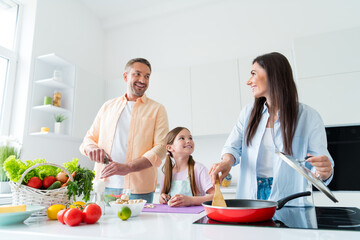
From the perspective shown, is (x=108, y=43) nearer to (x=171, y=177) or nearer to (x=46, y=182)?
(x=171, y=177)

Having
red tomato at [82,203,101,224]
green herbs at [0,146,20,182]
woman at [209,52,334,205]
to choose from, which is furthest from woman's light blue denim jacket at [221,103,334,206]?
green herbs at [0,146,20,182]

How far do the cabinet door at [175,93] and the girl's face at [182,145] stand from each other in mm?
912

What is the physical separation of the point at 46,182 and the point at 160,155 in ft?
2.36

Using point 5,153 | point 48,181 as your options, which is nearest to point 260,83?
point 48,181

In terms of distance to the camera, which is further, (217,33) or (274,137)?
(217,33)

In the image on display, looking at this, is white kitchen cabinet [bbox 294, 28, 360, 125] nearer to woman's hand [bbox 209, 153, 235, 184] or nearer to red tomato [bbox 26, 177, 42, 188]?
woman's hand [bbox 209, 153, 235, 184]

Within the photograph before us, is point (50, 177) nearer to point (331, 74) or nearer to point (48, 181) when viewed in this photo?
point (48, 181)

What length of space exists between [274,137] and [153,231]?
0.87 m

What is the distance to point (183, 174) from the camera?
1.80 m

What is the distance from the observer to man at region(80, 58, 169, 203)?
5.28 feet

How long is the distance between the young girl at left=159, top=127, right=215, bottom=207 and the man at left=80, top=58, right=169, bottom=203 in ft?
0.40

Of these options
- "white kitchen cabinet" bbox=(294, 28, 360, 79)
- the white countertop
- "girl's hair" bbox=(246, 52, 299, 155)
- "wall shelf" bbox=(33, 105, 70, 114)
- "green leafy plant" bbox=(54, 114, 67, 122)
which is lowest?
Result: the white countertop

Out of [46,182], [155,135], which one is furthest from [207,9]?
[46,182]

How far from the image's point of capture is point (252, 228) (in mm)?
708
